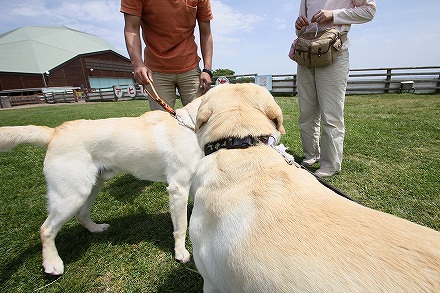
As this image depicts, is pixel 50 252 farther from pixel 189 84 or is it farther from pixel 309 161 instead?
pixel 309 161

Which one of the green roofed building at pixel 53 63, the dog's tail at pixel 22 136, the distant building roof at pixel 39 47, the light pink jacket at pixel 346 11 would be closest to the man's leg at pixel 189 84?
the dog's tail at pixel 22 136

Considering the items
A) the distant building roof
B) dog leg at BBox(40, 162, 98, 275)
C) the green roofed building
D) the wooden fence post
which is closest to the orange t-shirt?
dog leg at BBox(40, 162, 98, 275)

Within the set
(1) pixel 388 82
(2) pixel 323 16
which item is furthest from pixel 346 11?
(1) pixel 388 82

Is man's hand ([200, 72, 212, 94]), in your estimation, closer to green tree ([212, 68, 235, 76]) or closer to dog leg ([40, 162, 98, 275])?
dog leg ([40, 162, 98, 275])

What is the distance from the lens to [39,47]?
46688 millimetres

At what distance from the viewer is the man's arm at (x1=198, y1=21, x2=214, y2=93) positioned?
9.51 ft

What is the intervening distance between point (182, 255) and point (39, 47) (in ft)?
204

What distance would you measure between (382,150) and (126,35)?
4342mm

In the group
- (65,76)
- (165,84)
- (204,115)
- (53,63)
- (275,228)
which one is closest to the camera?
(275,228)

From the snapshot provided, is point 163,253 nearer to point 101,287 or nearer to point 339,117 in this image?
point 101,287

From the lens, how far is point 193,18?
108 inches

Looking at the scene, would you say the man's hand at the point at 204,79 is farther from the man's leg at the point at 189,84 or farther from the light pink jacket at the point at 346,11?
the light pink jacket at the point at 346,11

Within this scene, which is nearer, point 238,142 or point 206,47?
point 238,142

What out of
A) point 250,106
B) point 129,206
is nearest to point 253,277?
point 250,106
